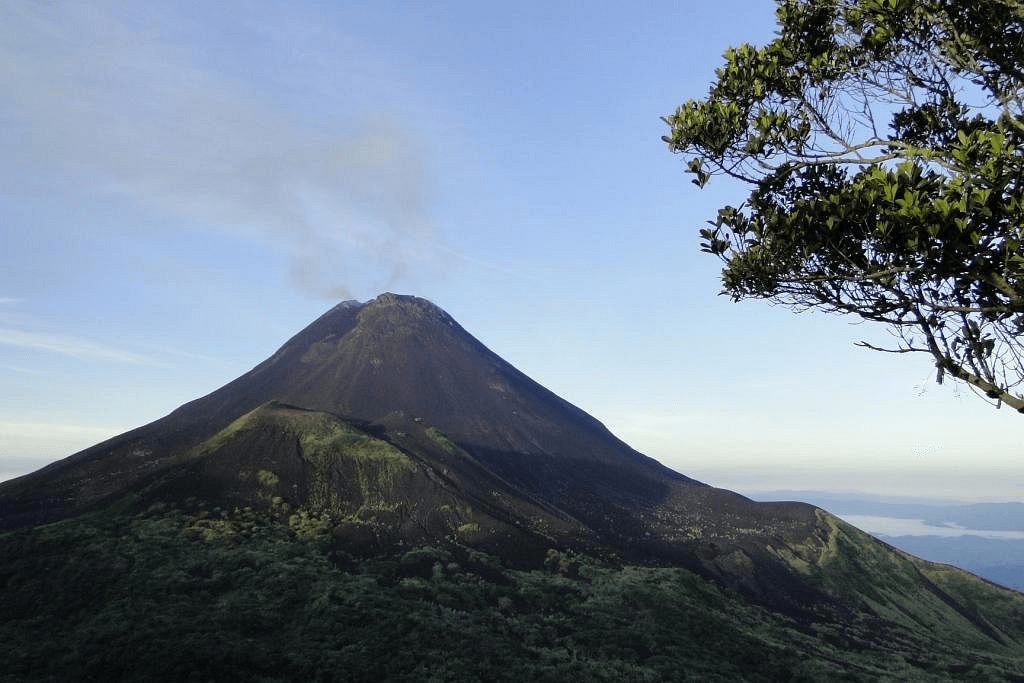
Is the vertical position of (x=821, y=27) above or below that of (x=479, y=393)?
below

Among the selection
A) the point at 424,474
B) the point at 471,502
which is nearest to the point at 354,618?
the point at 471,502

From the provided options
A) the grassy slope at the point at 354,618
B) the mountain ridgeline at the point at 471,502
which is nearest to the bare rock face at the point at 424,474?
the mountain ridgeline at the point at 471,502

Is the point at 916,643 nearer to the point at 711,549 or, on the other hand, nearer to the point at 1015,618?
the point at 711,549

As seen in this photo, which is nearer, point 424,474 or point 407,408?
point 424,474

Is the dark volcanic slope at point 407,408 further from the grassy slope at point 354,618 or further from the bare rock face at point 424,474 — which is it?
the grassy slope at point 354,618

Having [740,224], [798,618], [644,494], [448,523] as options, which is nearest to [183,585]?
[448,523]

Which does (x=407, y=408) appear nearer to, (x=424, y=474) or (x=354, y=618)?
(x=424, y=474)

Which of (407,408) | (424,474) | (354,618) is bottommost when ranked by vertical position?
(354,618)
